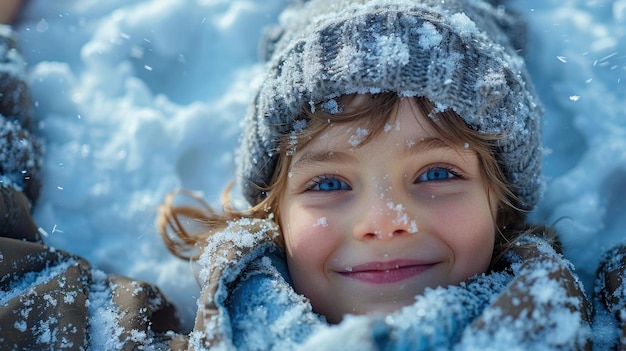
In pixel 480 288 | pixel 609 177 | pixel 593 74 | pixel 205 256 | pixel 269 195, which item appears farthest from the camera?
pixel 593 74

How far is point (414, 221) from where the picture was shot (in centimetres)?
131

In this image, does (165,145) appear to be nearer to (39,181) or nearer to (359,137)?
(39,181)

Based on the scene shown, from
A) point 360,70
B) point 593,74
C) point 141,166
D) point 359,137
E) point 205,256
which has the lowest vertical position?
point 141,166

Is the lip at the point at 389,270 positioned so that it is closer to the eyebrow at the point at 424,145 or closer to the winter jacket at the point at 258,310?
the winter jacket at the point at 258,310

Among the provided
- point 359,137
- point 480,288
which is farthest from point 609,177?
point 359,137

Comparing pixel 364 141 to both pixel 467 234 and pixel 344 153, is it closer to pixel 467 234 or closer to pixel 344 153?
pixel 344 153

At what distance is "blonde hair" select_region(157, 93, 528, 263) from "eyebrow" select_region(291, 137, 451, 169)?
0.02m

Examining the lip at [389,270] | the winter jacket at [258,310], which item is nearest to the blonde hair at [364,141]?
the winter jacket at [258,310]

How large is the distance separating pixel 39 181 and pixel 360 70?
1.03 meters

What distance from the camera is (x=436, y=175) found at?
140 cm

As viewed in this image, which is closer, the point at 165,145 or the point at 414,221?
the point at 414,221

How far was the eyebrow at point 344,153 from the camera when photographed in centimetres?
134

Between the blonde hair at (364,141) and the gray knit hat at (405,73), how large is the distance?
0.02 m

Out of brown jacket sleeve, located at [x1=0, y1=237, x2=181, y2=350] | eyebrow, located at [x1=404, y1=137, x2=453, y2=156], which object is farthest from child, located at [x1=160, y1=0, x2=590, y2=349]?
brown jacket sleeve, located at [x1=0, y1=237, x2=181, y2=350]
